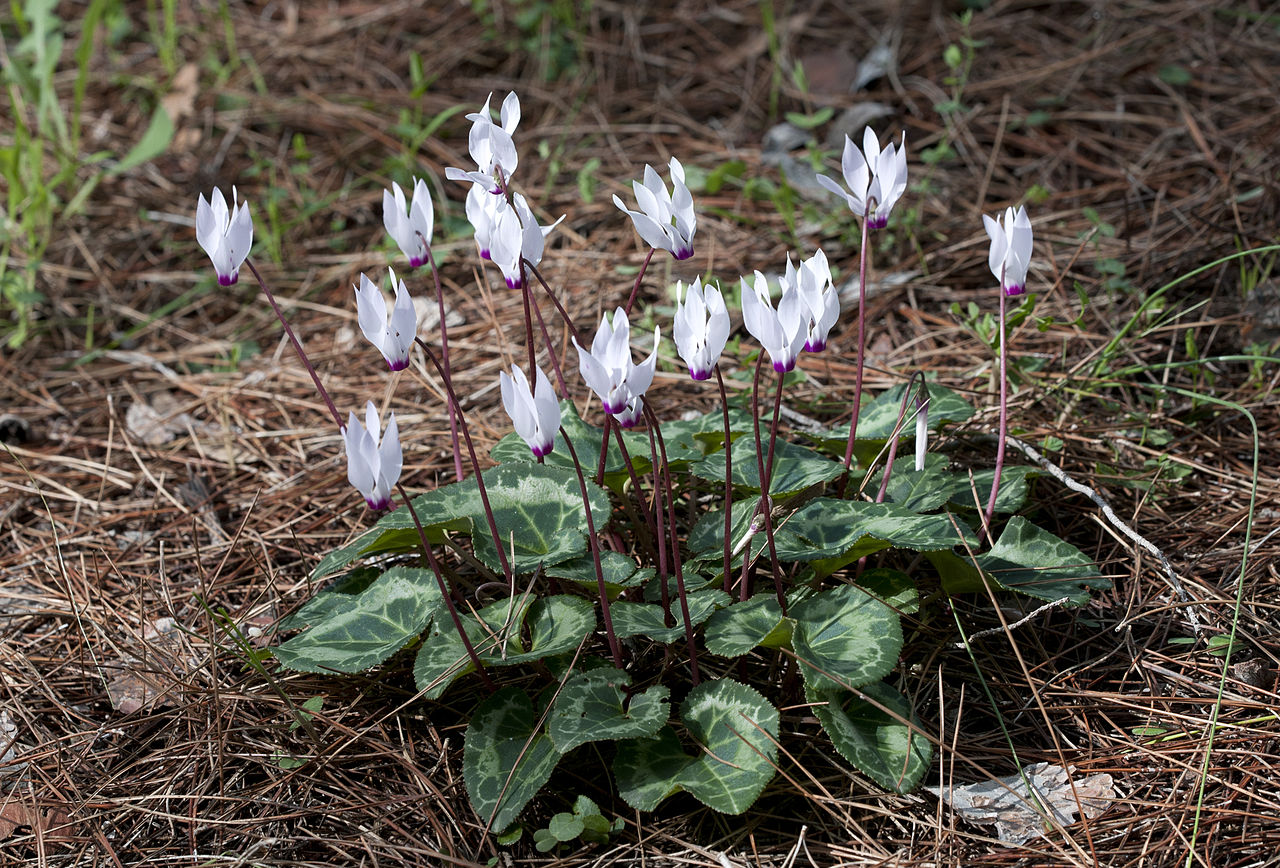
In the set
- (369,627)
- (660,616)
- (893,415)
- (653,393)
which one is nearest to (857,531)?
(660,616)

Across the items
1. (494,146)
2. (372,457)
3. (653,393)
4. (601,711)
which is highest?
(494,146)

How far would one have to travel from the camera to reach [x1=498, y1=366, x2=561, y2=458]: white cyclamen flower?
1400mm

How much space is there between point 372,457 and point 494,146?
555 mm

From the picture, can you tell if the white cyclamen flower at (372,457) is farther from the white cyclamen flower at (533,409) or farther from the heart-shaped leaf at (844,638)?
the heart-shaped leaf at (844,638)

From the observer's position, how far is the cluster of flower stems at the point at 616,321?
141 centimetres

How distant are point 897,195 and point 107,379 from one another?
2.35 meters

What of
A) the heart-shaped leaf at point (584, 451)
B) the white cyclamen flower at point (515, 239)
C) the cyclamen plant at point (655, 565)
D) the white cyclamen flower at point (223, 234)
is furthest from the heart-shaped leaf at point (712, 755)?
the white cyclamen flower at point (223, 234)

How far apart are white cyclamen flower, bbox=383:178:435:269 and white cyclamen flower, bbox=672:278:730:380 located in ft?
1.59

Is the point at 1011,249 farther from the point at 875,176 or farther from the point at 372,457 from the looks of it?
the point at 372,457

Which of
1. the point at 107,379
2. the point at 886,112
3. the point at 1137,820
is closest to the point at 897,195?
the point at 1137,820

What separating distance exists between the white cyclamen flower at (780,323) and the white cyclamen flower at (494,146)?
0.45 metres

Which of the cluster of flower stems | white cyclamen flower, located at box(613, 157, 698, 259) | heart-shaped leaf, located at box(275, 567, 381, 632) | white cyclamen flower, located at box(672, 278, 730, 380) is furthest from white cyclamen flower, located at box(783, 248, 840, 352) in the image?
heart-shaped leaf, located at box(275, 567, 381, 632)

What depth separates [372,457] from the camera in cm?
138

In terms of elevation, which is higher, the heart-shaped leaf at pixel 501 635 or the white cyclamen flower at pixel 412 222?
the white cyclamen flower at pixel 412 222
